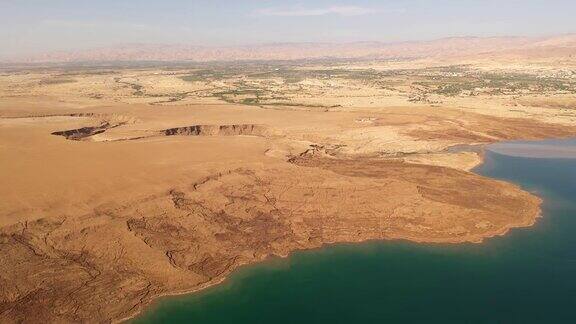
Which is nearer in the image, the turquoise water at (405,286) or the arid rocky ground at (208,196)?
the turquoise water at (405,286)

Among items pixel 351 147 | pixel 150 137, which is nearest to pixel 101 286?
pixel 150 137

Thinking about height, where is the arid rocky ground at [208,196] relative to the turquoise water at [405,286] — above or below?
above

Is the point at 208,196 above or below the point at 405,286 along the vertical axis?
above

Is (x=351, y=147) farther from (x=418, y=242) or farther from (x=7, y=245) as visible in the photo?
(x=7, y=245)

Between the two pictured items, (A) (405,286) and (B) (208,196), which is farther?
(B) (208,196)
